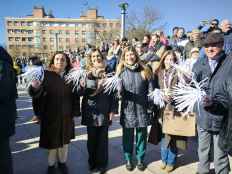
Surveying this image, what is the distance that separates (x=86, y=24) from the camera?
317 ft

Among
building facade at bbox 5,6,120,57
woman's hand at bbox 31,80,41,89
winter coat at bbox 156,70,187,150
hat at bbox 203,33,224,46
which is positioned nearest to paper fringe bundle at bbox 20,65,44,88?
woman's hand at bbox 31,80,41,89

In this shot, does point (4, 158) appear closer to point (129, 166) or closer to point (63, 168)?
point (63, 168)

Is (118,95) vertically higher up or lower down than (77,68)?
lower down

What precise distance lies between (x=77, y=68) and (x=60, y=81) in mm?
363

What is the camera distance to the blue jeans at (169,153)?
14.7ft

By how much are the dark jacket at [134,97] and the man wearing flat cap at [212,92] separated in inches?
34.5

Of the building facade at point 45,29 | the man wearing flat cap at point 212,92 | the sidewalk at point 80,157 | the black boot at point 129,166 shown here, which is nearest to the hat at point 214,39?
the man wearing flat cap at point 212,92

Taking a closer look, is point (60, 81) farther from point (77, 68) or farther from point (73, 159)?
point (73, 159)

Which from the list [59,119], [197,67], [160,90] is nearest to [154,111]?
[160,90]

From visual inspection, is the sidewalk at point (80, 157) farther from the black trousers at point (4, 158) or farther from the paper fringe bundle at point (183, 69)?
the paper fringe bundle at point (183, 69)

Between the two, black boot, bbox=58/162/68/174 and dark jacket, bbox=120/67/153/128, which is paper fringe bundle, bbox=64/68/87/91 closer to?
dark jacket, bbox=120/67/153/128

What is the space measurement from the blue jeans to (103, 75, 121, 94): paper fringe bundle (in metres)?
1.15

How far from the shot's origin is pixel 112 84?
4.18 meters

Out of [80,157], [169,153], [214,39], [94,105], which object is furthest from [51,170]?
[214,39]
